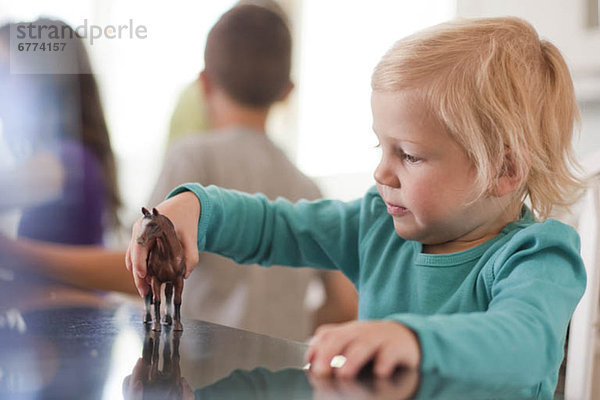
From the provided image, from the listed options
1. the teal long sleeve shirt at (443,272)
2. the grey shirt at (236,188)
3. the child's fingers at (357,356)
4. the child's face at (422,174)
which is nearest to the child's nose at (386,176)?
the child's face at (422,174)

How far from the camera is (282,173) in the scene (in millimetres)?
1705

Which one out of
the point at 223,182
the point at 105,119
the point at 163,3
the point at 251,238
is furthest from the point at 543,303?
the point at 163,3

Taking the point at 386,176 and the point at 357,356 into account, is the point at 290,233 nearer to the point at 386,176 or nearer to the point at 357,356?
the point at 386,176

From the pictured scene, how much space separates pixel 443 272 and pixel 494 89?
25cm

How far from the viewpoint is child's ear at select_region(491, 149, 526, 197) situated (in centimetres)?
83

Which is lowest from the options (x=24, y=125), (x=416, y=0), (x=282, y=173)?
(x=282, y=173)

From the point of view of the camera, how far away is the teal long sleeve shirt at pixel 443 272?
538mm

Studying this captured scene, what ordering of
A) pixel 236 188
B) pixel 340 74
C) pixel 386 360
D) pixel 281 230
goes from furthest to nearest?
pixel 340 74, pixel 236 188, pixel 281 230, pixel 386 360

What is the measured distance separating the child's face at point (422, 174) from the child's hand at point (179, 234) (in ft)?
0.82

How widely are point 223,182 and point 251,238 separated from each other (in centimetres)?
62

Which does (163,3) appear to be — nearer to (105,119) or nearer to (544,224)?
(105,119)

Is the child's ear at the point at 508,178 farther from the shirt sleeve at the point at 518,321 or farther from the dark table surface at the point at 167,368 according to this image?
the dark table surface at the point at 167,368

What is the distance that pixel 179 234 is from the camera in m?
0.82

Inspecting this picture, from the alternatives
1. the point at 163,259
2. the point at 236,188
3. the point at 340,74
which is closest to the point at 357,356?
the point at 163,259
